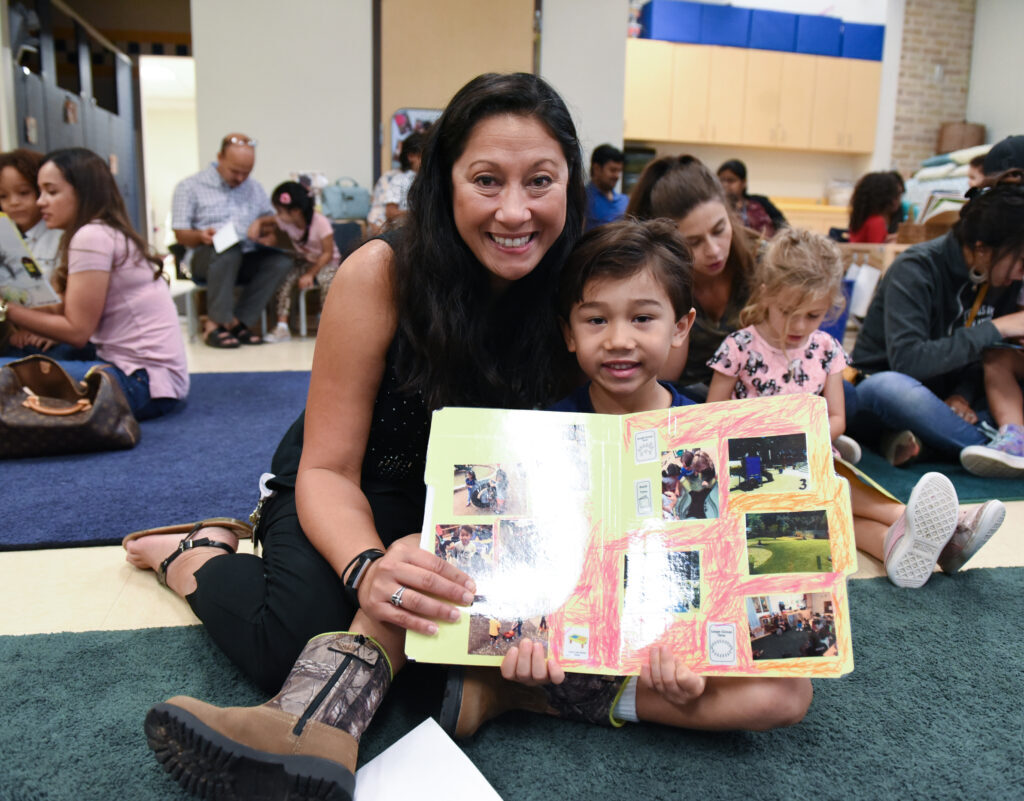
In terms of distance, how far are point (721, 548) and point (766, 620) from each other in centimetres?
10

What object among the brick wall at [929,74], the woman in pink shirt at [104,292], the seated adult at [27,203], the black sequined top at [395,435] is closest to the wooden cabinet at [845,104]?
the brick wall at [929,74]

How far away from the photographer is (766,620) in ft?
2.84

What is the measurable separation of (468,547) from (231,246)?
4.35 metres

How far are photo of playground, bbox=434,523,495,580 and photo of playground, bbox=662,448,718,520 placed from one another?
0.23m

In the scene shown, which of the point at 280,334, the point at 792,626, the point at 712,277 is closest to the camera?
the point at 792,626

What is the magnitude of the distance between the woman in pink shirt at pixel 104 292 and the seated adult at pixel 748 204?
3.21 m

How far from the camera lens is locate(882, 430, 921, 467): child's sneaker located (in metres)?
2.26

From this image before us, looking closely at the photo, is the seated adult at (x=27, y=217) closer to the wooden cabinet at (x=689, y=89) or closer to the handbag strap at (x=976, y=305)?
the handbag strap at (x=976, y=305)

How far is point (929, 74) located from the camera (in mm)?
7855

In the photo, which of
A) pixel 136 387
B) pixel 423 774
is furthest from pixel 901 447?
pixel 136 387

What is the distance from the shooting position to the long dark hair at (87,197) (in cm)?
249

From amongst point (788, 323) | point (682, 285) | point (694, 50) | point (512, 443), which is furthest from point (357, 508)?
point (694, 50)

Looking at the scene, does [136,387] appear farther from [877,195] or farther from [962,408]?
[877,195]

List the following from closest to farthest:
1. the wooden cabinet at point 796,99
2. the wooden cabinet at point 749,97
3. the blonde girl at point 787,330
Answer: the blonde girl at point 787,330 < the wooden cabinet at point 749,97 < the wooden cabinet at point 796,99
